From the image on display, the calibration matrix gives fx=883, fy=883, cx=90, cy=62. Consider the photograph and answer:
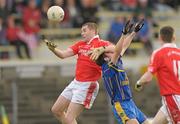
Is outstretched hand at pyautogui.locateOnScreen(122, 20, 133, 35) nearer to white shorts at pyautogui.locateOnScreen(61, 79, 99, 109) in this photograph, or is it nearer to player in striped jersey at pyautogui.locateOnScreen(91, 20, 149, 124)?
player in striped jersey at pyautogui.locateOnScreen(91, 20, 149, 124)

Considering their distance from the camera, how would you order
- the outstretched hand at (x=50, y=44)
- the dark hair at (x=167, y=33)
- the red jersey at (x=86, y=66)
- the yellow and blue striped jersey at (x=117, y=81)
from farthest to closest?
the red jersey at (x=86, y=66) < the outstretched hand at (x=50, y=44) < the yellow and blue striped jersey at (x=117, y=81) < the dark hair at (x=167, y=33)

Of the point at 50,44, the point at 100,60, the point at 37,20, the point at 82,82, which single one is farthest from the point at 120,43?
the point at 37,20

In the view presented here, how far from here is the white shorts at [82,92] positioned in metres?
15.9

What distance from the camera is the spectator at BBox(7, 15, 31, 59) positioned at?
2362cm

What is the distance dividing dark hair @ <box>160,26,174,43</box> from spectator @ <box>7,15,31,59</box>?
9.65 m

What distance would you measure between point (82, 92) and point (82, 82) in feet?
0.60

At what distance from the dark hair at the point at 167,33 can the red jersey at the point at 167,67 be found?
84 mm

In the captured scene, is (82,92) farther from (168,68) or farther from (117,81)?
(168,68)

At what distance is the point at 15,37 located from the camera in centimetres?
2383

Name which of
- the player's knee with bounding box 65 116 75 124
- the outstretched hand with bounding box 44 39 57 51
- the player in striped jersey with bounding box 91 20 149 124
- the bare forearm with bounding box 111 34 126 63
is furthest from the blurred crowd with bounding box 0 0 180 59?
the bare forearm with bounding box 111 34 126 63

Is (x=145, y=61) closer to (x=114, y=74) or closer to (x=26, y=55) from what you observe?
(x=26, y=55)

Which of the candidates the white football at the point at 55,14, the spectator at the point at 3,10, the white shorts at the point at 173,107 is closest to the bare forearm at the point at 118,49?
the white shorts at the point at 173,107

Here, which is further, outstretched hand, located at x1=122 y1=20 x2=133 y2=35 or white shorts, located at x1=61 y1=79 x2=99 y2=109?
white shorts, located at x1=61 y1=79 x2=99 y2=109

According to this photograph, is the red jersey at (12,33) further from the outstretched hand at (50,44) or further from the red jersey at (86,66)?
the outstretched hand at (50,44)
